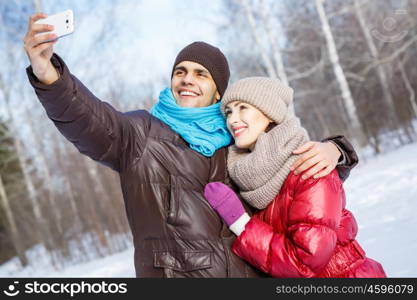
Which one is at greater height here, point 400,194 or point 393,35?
point 393,35

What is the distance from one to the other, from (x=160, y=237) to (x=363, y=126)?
11.6 meters

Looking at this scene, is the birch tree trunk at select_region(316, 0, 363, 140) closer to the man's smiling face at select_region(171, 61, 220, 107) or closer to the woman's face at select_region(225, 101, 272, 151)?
the man's smiling face at select_region(171, 61, 220, 107)

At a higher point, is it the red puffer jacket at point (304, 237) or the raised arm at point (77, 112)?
the raised arm at point (77, 112)

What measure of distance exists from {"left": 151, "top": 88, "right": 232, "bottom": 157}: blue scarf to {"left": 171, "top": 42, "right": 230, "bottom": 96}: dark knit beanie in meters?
0.24

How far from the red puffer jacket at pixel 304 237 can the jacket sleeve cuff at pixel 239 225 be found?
0.09ft

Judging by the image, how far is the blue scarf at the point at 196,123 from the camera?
6.37 ft

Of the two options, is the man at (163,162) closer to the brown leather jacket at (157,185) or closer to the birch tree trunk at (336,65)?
the brown leather jacket at (157,185)

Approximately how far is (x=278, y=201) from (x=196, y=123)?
22.2 inches

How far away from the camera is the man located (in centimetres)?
166

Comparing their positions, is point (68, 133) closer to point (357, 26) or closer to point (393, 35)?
point (393, 35)

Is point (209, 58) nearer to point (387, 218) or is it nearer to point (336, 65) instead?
point (387, 218)

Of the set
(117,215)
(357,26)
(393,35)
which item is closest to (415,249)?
(117,215)

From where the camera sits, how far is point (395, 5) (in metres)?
17.5

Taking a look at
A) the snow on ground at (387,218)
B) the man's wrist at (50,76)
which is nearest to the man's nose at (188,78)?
the man's wrist at (50,76)
